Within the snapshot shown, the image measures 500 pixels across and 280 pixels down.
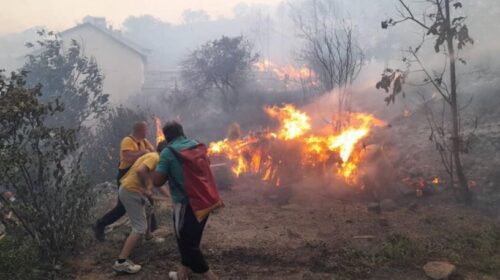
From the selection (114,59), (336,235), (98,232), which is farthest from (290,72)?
(98,232)

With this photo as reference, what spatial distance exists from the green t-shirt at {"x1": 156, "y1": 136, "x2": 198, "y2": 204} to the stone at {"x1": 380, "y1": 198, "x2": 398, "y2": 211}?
206 inches

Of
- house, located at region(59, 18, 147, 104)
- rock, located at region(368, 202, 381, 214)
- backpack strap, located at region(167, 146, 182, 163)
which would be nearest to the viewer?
backpack strap, located at region(167, 146, 182, 163)

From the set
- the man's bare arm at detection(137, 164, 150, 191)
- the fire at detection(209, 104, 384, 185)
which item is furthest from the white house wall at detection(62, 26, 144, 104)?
the man's bare arm at detection(137, 164, 150, 191)

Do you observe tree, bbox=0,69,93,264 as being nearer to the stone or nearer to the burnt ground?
the burnt ground

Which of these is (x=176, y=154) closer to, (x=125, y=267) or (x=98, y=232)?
(x=125, y=267)

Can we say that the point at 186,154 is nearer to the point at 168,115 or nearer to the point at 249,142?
the point at 249,142

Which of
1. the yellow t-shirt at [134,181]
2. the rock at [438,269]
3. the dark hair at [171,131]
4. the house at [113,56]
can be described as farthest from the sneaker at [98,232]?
the house at [113,56]

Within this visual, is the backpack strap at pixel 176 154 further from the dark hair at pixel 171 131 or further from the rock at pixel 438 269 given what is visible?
the rock at pixel 438 269

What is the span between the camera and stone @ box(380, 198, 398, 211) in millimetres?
8531

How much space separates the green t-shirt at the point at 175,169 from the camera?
4.72 metres

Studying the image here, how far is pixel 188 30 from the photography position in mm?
83188

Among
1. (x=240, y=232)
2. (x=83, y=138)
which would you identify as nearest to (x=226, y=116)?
(x=83, y=138)

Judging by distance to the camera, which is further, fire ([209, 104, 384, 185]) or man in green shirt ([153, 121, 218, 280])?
fire ([209, 104, 384, 185])

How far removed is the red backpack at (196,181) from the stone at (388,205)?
16.4ft
